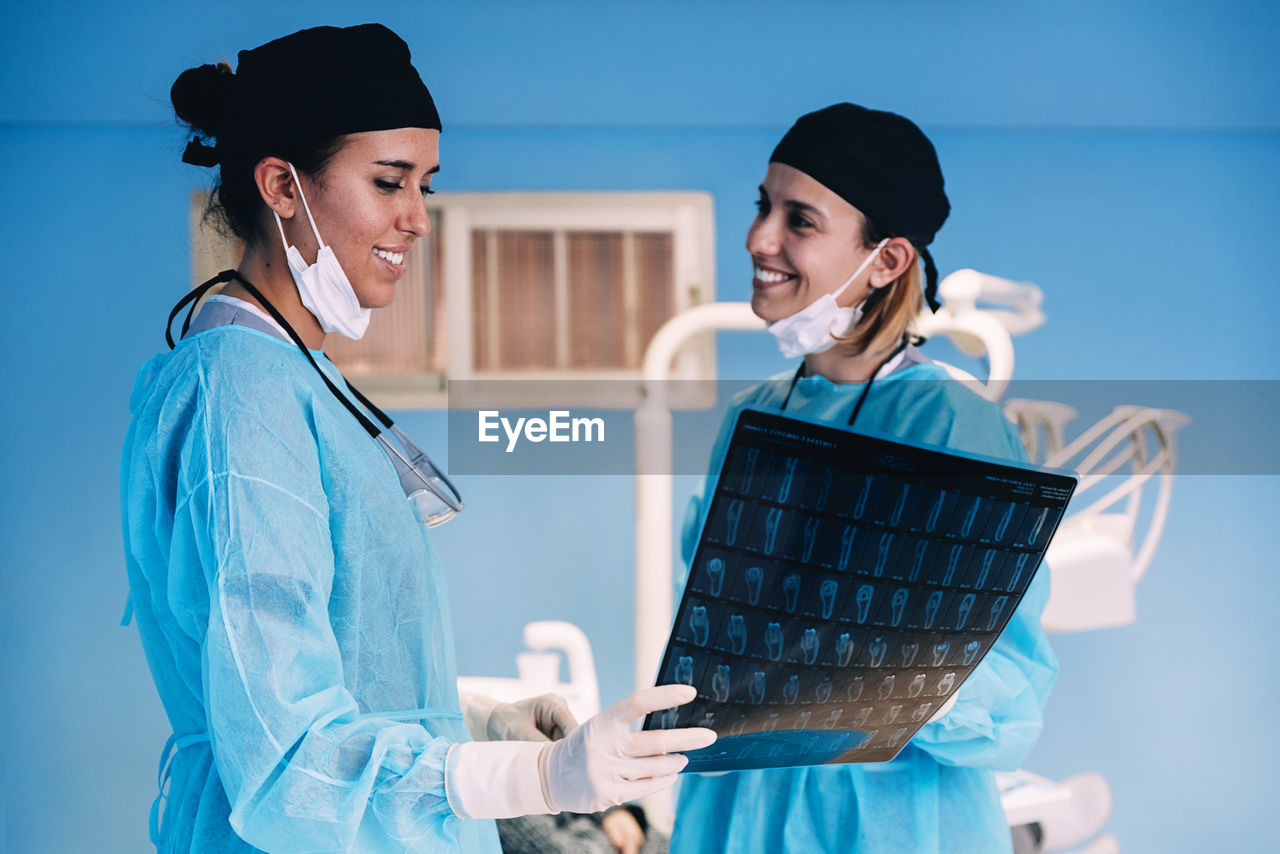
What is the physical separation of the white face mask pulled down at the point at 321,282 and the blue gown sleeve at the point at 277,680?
0.20 m

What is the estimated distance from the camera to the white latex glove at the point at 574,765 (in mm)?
867

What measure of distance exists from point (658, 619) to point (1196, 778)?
58.0 inches

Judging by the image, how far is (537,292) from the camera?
2.56 metres

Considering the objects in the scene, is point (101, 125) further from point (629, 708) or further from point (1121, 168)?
point (1121, 168)

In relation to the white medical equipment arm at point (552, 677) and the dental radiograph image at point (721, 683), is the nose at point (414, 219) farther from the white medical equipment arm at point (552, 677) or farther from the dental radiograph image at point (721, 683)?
the white medical equipment arm at point (552, 677)

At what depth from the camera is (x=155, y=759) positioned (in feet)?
8.36

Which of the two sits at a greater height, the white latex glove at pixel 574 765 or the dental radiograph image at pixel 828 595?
→ the dental radiograph image at pixel 828 595

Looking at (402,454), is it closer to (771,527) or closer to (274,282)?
(274,282)

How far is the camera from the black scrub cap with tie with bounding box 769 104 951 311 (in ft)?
4.87

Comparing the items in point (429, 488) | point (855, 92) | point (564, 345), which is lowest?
point (429, 488)

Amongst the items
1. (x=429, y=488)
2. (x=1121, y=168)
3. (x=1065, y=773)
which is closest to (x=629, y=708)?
(x=429, y=488)

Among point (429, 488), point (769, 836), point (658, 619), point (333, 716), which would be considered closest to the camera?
point (333, 716)

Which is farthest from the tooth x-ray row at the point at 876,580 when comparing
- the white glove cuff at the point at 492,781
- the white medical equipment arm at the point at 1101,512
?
the white medical equipment arm at the point at 1101,512

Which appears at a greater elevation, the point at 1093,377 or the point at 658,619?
the point at 1093,377
